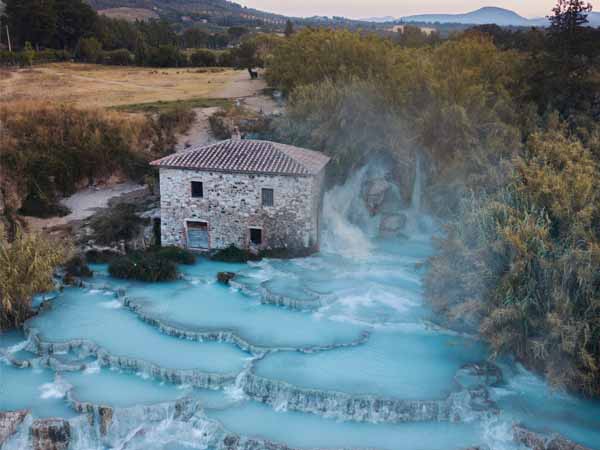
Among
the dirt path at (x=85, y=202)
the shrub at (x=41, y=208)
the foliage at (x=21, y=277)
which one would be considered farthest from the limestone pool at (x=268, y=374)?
the shrub at (x=41, y=208)

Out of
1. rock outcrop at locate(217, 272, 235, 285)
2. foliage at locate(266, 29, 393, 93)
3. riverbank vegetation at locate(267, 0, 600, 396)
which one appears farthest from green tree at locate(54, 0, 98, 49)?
rock outcrop at locate(217, 272, 235, 285)

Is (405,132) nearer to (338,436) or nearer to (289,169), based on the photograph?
(289,169)

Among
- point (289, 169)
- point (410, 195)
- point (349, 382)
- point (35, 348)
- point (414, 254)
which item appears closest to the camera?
point (349, 382)

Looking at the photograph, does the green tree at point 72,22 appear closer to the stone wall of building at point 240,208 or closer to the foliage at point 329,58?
the foliage at point 329,58

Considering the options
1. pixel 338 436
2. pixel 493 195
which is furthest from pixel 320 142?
pixel 338 436

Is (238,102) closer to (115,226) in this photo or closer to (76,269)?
(115,226)

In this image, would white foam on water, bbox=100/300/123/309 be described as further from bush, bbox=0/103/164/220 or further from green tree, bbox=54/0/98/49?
green tree, bbox=54/0/98/49
